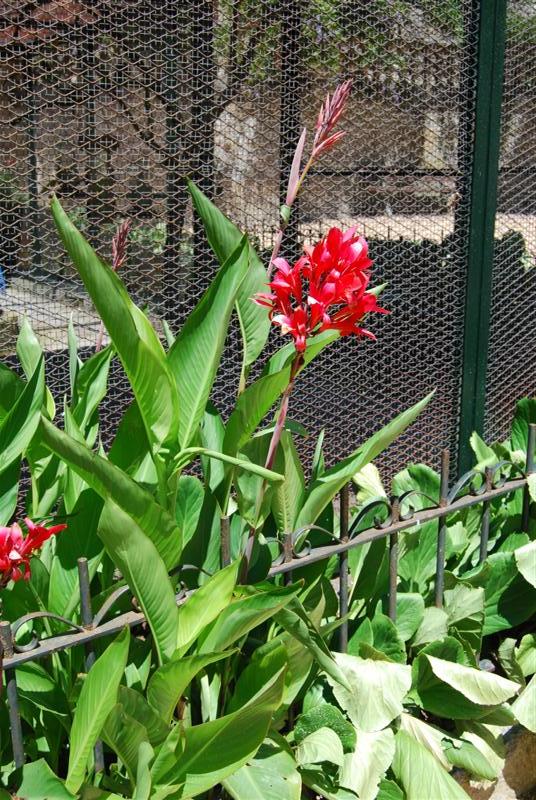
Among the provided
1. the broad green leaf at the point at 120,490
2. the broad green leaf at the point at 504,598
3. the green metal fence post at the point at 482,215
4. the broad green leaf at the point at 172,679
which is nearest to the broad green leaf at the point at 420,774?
the broad green leaf at the point at 504,598

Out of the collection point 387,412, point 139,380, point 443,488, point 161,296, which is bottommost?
point 387,412

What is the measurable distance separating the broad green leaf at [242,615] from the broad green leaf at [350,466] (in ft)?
1.04

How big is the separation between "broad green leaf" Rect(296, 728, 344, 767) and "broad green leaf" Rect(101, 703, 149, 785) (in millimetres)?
444

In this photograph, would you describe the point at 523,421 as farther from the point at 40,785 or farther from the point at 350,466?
the point at 40,785

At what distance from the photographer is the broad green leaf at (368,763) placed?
1.88m

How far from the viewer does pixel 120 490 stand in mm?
1418

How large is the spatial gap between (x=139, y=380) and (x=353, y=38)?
2139 millimetres

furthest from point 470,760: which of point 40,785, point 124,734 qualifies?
point 40,785

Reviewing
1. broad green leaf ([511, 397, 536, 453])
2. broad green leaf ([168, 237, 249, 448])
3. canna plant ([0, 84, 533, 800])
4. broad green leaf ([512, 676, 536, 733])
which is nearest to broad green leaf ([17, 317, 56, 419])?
canna plant ([0, 84, 533, 800])

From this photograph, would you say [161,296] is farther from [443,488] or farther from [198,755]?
[198,755]

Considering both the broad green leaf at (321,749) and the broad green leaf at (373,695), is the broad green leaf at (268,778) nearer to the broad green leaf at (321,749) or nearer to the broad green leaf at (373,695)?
the broad green leaf at (321,749)

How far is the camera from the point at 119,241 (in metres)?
1.91

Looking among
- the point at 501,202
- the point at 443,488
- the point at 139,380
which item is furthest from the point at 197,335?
the point at 501,202

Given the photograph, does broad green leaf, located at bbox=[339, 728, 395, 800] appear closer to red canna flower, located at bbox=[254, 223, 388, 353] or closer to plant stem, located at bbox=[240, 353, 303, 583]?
plant stem, located at bbox=[240, 353, 303, 583]
